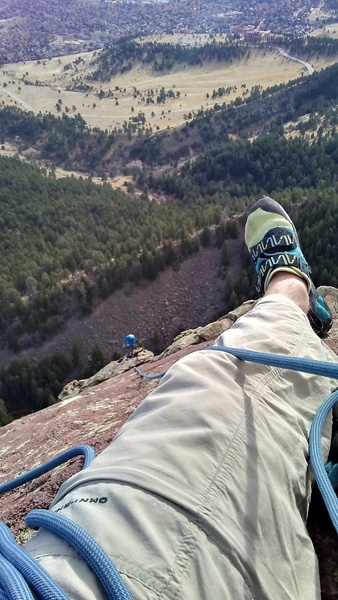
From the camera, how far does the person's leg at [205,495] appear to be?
74.1 inches

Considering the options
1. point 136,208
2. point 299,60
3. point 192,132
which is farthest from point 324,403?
point 299,60

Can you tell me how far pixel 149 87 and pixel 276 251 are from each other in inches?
5680

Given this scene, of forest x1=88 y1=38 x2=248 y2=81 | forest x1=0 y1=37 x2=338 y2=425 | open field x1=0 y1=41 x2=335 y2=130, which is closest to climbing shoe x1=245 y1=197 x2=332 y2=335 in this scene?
forest x1=0 y1=37 x2=338 y2=425

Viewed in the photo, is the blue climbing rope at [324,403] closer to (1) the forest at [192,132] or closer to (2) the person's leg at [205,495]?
(2) the person's leg at [205,495]

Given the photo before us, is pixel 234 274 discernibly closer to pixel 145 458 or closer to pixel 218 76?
pixel 145 458

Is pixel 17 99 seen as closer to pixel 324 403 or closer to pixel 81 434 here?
pixel 81 434

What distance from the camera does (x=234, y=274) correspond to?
31391mm

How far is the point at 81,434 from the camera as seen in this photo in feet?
20.3

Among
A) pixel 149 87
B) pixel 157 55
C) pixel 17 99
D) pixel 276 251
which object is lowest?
pixel 17 99

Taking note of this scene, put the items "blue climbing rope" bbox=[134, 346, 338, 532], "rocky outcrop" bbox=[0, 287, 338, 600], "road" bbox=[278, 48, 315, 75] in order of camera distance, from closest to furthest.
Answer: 1. "blue climbing rope" bbox=[134, 346, 338, 532]
2. "rocky outcrop" bbox=[0, 287, 338, 600]
3. "road" bbox=[278, 48, 315, 75]

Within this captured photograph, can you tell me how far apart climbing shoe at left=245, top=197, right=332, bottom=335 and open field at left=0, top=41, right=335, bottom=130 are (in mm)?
97805

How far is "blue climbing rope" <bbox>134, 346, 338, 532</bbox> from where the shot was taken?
2463mm

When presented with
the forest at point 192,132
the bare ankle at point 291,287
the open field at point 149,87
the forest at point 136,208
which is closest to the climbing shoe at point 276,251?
the bare ankle at point 291,287

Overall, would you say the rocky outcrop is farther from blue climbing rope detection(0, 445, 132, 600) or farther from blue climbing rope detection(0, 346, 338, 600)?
blue climbing rope detection(0, 445, 132, 600)
